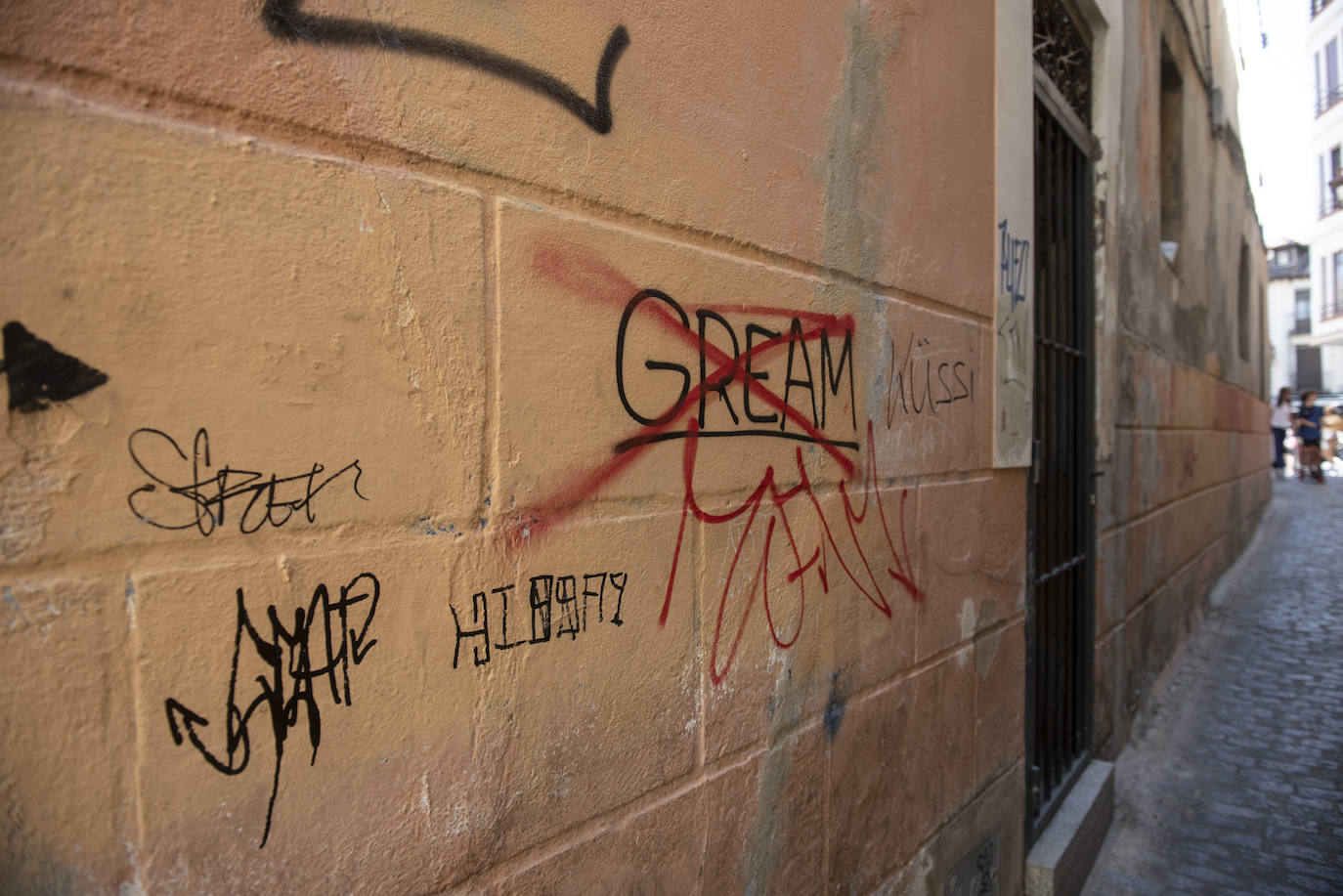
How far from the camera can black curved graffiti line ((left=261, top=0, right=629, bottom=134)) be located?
41.8 inches

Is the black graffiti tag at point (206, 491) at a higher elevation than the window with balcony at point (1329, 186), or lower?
lower

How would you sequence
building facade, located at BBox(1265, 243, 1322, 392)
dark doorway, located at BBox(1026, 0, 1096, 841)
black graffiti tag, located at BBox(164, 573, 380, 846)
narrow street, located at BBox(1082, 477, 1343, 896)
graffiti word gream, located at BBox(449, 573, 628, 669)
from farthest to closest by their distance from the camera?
1. building facade, located at BBox(1265, 243, 1322, 392)
2. narrow street, located at BBox(1082, 477, 1343, 896)
3. dark doorway, located at BBox(1026, 0, 1096, 841)
4. graffiti word gream, located at BBox(449, 573, 628, 669)
5. black graffiti tag, located at BBox(164, 573, 380, 846)

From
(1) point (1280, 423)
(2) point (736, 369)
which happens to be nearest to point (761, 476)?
(2) point (736, 369)

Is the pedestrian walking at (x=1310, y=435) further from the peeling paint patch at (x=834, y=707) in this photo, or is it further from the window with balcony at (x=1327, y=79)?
the peeling paint patch at (x=834, y=707)

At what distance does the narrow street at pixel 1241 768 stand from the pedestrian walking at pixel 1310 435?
13310 millimetres

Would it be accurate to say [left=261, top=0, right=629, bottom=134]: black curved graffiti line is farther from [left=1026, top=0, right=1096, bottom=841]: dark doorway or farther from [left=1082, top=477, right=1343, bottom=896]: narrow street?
[left=1082, top=477, right=1343, bottom=896]: narrow street

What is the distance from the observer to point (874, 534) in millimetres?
2230

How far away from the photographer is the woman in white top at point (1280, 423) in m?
18.6

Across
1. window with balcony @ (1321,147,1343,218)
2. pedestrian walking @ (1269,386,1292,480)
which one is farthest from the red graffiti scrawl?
window with balcony @ (1321,147,1343,218)

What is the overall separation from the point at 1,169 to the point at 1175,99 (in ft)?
24.9

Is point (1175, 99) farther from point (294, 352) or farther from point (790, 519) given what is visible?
point (294, 352)

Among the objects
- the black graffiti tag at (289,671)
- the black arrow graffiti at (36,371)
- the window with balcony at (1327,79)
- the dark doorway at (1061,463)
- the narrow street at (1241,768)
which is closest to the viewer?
the black arrow graffiti at (36,371)

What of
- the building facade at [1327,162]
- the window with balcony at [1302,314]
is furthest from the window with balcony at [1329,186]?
the window with balcony at [1302,314]

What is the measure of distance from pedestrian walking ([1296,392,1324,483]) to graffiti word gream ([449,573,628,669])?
22163 millimetres
